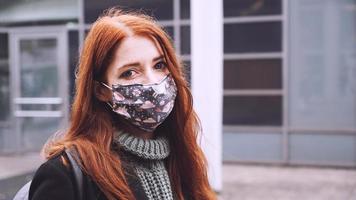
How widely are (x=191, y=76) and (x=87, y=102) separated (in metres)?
5.92

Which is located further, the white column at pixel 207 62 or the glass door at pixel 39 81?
the glass door at pixel 39 81

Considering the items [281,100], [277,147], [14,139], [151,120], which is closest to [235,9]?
[281,100]

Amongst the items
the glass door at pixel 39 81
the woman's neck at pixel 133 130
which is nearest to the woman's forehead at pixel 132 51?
the woman's neck at pixel 133 130

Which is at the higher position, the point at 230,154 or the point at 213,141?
the point at 213,141

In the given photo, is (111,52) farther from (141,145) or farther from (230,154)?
(230,154)

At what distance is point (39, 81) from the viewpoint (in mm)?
9438

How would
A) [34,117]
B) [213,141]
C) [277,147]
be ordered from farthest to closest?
[277,147]
[34,117]
[213,141]

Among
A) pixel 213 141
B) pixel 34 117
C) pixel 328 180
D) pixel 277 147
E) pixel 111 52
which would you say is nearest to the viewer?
pixel 111 52

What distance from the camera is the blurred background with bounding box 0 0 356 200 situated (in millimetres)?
9359

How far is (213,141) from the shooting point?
752 centimetres

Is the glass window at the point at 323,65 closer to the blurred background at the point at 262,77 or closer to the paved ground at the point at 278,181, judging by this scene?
the blurred background at the point at 262,77

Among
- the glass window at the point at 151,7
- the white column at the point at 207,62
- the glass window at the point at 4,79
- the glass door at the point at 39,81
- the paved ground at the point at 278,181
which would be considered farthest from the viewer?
the glass window at the point at 151,7

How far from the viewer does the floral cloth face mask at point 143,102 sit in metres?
1.82

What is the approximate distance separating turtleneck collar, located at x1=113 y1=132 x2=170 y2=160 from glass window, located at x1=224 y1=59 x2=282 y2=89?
8297mm
